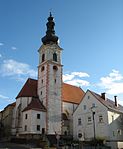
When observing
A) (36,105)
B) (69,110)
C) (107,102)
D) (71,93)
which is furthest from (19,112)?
(107,102)

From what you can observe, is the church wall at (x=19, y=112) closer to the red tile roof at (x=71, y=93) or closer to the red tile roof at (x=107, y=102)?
the red tile roof at (x=71, y=93)

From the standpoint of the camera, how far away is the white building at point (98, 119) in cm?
4094

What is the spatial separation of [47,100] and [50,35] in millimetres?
15073

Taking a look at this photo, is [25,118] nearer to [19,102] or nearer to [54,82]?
[19,102]

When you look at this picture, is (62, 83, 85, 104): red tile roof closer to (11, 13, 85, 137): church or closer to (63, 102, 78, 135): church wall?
(11, 13, 85, 137): church

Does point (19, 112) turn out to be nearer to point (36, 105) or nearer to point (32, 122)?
point (36, 105)

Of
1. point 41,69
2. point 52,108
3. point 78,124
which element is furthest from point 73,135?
point 41,69

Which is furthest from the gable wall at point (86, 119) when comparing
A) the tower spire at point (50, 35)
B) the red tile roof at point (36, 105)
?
the tower spire at point (50, 35)

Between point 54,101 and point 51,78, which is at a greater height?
point 51,78

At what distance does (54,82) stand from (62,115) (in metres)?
7.19

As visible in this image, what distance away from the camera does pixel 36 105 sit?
47531 mm

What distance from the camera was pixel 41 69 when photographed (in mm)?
53688

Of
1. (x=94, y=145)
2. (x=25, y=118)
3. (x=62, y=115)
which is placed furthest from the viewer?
(x=62, y=115)

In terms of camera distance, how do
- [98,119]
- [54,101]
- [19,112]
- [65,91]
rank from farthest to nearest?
[65,91]
[54,101]
[19,112]
[98,119]
